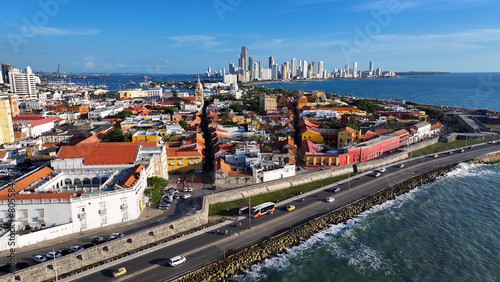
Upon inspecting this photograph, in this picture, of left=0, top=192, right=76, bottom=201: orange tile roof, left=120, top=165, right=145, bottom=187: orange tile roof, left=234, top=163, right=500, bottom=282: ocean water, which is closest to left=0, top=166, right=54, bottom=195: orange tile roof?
left=0, top=192, right=76, bottom=201: orange tile roof

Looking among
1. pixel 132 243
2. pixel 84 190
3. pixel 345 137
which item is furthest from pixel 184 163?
pixel 345 137

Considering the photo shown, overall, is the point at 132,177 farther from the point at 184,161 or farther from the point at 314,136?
the point at 314,136

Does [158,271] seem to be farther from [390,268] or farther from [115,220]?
[390,268]

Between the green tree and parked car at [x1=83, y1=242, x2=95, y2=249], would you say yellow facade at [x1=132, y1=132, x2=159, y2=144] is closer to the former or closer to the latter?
the green tree

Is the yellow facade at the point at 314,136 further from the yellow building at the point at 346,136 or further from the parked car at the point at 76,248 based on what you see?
the parked car at the point at 76,248

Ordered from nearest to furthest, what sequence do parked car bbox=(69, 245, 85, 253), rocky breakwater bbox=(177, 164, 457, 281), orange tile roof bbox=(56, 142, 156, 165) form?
rocky breakwater bbox=(177, 164, 457, 281), parked car bbox=(69, 245, 85, 253), orange tile roof bbox=(56, 142, 156, 165)

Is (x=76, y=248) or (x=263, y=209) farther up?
(x=76, y=248)
